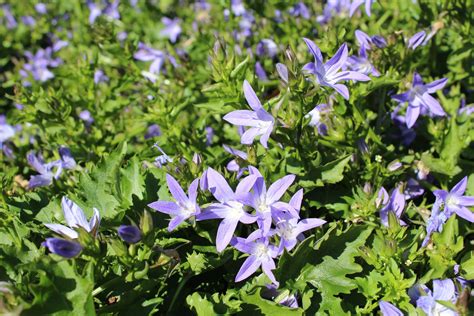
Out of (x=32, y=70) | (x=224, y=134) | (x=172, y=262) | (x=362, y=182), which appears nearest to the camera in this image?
(x=172, y=262)

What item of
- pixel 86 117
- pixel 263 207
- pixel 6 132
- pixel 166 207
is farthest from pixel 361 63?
pixel 6 132

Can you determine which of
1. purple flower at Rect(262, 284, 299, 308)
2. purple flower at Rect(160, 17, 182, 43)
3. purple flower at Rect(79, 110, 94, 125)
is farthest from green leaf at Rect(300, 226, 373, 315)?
purple flower at Rect(160, 17, 182, 43)

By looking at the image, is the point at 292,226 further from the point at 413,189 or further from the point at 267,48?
the point at 267,48

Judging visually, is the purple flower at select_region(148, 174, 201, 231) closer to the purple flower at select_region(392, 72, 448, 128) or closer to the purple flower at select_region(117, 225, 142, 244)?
the purple flower at select_region(117, 225, 142, 244)

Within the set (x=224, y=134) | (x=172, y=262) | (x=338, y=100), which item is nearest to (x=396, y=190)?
(x=338, y=100)

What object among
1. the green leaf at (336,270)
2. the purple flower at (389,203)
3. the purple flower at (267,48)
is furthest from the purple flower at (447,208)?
the purple flower at (267,48)

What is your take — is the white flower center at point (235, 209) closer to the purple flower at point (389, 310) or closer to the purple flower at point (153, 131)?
the purple flower at point (389, 310)

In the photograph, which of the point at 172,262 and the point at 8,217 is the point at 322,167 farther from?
the point at 8,217
